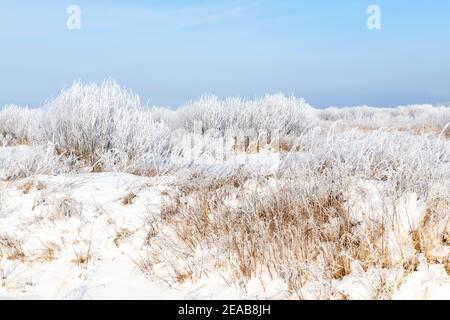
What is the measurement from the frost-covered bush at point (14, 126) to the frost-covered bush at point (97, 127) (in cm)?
394

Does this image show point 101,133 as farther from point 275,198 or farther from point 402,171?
point 402,171

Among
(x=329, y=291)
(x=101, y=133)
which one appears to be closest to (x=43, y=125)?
(x=101, y=133)

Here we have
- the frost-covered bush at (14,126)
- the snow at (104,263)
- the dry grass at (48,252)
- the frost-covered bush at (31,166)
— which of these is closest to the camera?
the snow at (104,263)

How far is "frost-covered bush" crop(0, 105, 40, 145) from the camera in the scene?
11.4 metres

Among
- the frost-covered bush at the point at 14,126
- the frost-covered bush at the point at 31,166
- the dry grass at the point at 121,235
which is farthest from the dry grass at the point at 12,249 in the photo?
the frost-covered bush at the point at 14,126

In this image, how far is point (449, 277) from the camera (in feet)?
9.93

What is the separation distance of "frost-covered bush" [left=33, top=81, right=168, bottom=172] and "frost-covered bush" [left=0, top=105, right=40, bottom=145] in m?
3.94

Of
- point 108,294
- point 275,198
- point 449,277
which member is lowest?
point 108,294

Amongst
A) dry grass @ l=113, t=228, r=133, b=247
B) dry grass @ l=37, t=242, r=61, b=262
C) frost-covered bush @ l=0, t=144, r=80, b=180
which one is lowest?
dry grass @ l=37, t=242, r=61, b=262

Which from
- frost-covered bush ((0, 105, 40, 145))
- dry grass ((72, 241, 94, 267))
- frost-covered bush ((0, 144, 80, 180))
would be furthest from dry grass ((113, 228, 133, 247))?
frost-covered bush ((0, 105, 40, 145))

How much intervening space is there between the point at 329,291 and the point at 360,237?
18.5 inches

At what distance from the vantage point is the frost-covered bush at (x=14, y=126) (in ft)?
37.3

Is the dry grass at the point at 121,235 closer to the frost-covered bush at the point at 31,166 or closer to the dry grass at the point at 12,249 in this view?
the dry grass at the point at 12,249

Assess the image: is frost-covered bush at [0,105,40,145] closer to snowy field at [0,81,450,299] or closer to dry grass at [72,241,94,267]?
snowy field at [0,81,450,299]
